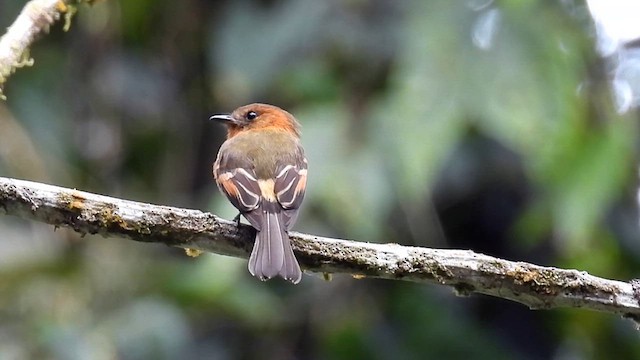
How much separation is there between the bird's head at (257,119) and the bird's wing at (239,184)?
81 centimetres

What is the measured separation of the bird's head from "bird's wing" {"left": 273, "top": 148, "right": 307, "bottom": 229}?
819mm

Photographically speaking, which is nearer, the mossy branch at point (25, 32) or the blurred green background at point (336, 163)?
the mossy branch at point (25, 32)

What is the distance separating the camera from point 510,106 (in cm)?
509

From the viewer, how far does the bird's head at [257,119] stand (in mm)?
5504

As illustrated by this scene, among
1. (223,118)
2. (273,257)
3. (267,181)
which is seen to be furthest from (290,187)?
(223,118)

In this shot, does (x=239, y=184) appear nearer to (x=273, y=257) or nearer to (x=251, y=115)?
(x=273, y=257)

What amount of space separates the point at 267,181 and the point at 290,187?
11cm

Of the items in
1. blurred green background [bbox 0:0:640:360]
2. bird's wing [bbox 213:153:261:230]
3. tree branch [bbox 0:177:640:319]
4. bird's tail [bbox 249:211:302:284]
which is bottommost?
tree branch [bbox 0:177:640:319]

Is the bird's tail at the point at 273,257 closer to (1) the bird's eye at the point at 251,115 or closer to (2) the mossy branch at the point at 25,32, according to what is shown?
(2) the mossy branch at the point at 25,32

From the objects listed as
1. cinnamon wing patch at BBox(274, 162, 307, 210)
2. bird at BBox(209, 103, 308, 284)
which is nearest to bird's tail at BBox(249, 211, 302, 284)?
bird at BBox(209, 103, 308, 284)

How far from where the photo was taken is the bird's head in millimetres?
5504

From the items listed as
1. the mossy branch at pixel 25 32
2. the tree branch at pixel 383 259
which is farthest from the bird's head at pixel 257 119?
the tree branch at pixel 383 259

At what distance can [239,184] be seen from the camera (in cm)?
434

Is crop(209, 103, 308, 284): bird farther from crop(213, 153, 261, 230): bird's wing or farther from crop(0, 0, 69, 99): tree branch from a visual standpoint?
crop(0, 0, 69, 99): tree branch
